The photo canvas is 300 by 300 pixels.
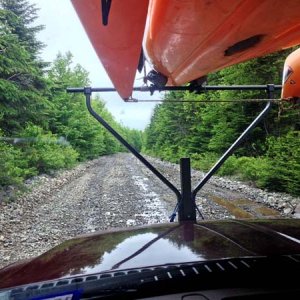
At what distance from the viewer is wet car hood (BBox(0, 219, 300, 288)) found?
1.41m

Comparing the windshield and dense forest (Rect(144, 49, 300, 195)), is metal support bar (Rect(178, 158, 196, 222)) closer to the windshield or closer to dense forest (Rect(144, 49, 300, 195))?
the windshield

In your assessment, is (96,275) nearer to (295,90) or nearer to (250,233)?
(250,233)

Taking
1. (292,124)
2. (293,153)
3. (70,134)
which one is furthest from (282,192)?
(70,134)

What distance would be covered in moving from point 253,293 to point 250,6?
972mm

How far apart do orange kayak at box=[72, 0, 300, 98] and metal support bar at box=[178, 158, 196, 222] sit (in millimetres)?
751

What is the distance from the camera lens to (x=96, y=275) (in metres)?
1.30

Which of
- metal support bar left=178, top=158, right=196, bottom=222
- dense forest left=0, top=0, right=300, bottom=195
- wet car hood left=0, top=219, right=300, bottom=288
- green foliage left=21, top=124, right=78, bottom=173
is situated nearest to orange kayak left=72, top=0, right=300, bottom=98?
metal support bar left=178, top=158, right=196, bottom=222

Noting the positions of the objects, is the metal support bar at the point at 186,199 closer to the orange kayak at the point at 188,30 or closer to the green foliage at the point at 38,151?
the orange kayak at the point at 188,30

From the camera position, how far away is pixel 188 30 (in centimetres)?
164

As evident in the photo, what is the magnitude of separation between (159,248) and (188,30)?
0.92 metres

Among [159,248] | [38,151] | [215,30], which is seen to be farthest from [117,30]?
[38,151]

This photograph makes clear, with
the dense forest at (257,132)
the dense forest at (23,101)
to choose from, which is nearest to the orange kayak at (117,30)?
the dense forest at (257,132)

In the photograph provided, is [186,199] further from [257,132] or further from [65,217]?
[257,132]

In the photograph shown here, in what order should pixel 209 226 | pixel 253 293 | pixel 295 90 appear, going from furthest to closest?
pixel 295 90 → pixel 209 226 → pixel 253 293
